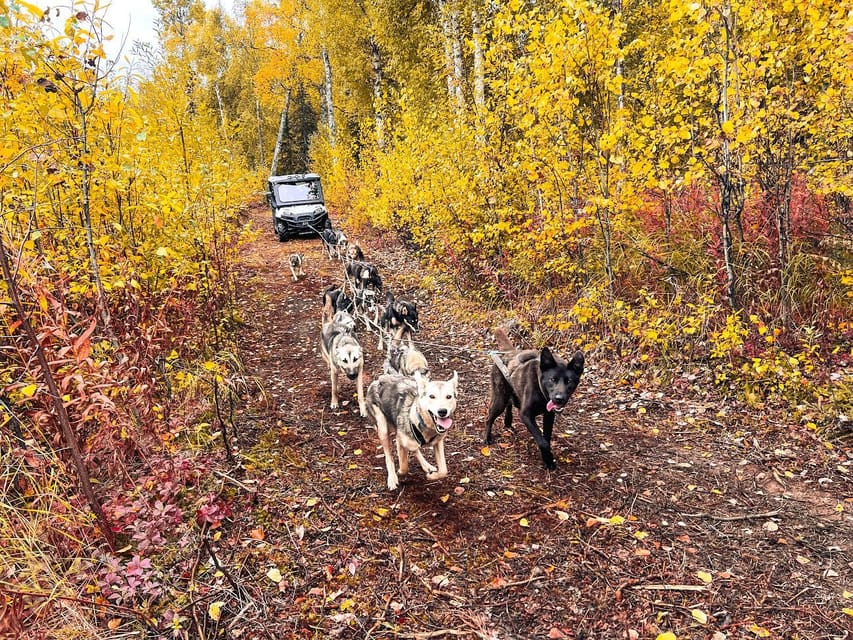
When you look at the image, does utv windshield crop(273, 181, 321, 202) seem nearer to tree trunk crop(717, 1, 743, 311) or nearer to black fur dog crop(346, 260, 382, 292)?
black fur dog crop(346, 260, 382, 292)

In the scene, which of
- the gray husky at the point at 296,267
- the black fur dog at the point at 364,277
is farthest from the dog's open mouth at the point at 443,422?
the gray husky at the point at 296,267

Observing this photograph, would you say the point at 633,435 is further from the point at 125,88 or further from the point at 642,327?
the point at 125,88

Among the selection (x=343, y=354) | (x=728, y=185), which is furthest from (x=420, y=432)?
(x=728, y=185)

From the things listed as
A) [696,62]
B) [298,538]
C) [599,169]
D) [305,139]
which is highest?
[305,139]

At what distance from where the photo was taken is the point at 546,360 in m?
4.81

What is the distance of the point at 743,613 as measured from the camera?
329 cm

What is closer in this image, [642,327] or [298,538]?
[298,538]

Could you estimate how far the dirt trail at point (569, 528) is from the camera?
335 centimetres

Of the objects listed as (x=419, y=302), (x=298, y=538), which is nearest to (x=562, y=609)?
(x=298, y=538)

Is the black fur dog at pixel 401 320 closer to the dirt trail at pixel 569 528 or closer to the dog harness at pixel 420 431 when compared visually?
the dirt trail at pixel 569 528

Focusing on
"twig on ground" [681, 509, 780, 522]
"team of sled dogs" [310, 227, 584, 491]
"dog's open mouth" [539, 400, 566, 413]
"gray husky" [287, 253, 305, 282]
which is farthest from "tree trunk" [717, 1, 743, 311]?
"gray husky" [287, 253, 305, 282]

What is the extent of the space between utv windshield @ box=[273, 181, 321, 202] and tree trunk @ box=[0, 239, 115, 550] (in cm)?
1795

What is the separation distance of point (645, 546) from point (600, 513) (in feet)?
1.56

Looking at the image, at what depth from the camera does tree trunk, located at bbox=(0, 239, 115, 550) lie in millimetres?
2810
